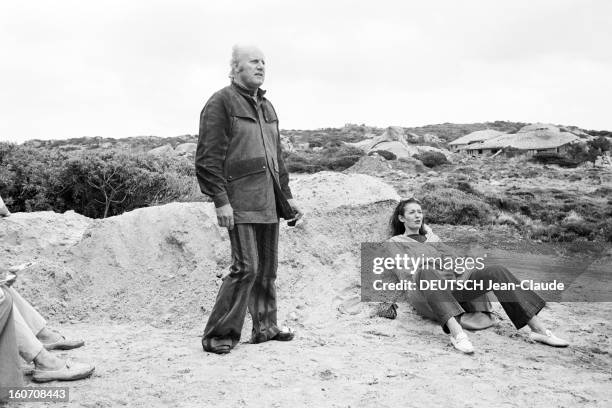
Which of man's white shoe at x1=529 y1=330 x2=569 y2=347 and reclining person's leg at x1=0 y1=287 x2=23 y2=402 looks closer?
reclining person's leg at x1=0 y1=287 x2=23 y2=402

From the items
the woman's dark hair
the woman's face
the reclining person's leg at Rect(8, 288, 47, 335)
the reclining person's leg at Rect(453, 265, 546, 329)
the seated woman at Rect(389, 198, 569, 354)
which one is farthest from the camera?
the woman's dark hair

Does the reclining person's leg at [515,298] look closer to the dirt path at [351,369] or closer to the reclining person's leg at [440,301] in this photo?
the dirt path at [351,369]

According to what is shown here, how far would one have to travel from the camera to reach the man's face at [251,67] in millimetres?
4137

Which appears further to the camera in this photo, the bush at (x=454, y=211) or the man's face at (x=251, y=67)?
the bush at (x=454, y=211)

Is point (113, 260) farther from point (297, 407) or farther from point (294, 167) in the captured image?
point (294, 167)

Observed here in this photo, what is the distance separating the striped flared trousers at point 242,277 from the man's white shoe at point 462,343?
1.44m

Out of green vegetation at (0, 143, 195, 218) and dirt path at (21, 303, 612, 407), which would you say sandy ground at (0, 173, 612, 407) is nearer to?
dirt path at (21, 303, 612, 407)

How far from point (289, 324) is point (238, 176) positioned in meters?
1.61

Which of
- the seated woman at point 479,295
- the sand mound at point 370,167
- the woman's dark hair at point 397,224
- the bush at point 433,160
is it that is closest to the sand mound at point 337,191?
the woman's dark hair at point 397,224

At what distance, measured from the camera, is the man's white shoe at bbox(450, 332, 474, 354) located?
4.31 meters

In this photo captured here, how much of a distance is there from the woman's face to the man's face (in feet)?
5.98

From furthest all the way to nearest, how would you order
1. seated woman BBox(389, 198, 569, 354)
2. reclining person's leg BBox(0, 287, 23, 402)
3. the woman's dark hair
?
the woman's dark hair → seated woman BBox(389, 198, 569, 354) → reclining person's leg BBox(0, 287, 23, 402)

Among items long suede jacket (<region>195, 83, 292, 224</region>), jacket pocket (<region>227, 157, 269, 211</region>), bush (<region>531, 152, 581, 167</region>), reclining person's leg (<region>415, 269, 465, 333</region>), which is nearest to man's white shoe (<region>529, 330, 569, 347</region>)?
reclining person's leg (<region>415, 269, 465, 333</region>)

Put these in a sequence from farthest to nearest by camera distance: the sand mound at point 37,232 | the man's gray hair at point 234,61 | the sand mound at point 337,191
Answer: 1. the sand mound at point 337,191
2. the sand mound at point 37,232
3. the man's gray hair at point 234,61
